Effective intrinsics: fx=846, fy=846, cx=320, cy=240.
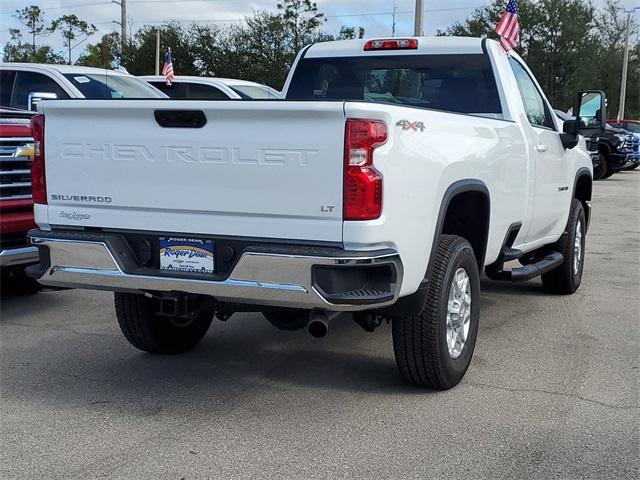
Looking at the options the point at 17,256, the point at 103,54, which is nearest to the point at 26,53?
the point at 103,54

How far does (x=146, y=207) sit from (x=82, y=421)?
1163 millimetres

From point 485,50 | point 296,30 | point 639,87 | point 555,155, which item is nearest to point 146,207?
point 485,50

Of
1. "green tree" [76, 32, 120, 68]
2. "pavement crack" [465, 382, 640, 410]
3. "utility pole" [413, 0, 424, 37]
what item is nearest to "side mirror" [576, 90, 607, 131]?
"pavement crack" [465, 382, 640, 410]

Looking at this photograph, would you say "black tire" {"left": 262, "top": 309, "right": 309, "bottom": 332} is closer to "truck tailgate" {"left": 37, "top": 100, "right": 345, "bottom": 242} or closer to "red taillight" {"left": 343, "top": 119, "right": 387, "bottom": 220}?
"truck tailgate" {"left": 37, "top": 100, "right": 345, "bottom": 242}

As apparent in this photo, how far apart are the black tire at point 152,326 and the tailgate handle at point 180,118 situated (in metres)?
1.39

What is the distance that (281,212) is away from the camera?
4031 mm

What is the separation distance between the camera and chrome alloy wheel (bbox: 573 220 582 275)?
753 cm

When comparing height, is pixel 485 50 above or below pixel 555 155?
above

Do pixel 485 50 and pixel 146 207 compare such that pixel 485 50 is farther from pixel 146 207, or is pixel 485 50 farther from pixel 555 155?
pixel 146 207

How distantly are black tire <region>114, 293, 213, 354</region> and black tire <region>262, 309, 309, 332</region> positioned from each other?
686 mm

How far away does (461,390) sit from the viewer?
4.89 meters

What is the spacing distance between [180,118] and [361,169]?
1007 millimetres

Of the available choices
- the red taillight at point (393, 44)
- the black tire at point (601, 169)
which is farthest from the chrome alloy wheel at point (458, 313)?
the black tire at point (601, 169)

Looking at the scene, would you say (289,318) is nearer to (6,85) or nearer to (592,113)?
(592,113)
